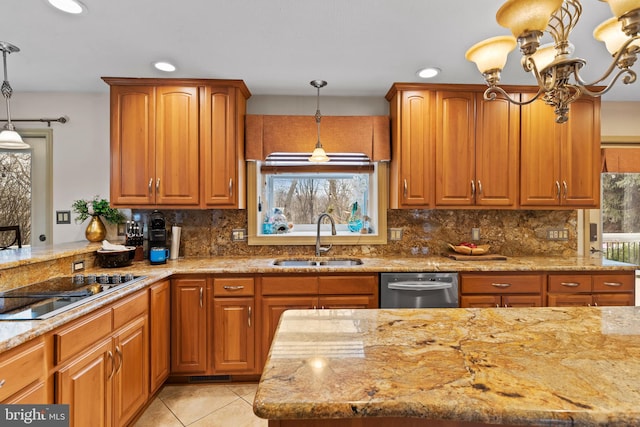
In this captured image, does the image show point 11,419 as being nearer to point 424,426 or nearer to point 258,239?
point 424,426

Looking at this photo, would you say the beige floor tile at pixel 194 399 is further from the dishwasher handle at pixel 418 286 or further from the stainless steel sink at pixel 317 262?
the dishwasher handle at pixel 418 286

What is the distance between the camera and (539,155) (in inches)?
106

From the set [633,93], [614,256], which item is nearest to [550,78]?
[633,93]

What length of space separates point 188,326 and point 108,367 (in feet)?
2.38

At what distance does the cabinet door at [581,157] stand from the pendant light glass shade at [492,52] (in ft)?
6.38

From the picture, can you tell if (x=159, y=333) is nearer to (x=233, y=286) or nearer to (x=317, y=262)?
(x=233, y=286)

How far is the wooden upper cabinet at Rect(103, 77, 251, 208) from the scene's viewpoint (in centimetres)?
257

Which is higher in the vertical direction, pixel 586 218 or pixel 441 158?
pixel 441 158

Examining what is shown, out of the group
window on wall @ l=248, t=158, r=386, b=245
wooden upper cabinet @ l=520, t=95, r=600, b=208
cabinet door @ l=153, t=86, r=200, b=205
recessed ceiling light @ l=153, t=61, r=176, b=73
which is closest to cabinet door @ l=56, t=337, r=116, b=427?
cabinet door @ l=153, t=86, r=200, b=205

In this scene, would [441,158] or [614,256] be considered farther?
[614,256]

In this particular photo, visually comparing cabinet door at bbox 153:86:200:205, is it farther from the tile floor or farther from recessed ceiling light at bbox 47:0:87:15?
the tile floor

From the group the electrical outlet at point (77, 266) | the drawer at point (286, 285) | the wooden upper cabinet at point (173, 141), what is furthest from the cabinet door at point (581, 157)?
the electrical outlet at point (77, 266)

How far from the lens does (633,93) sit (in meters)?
2.87

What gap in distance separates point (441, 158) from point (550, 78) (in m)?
1.44
